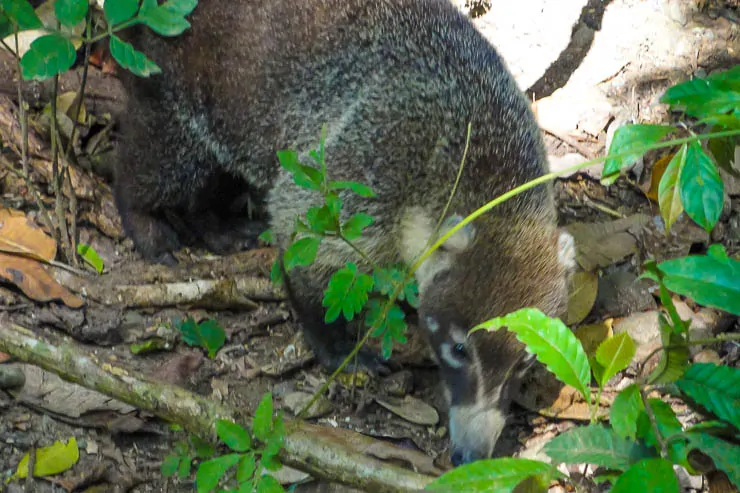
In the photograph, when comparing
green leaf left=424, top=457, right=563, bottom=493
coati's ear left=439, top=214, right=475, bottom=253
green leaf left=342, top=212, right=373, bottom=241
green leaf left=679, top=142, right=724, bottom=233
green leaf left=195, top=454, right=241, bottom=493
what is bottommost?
green leaf left=195, top=454, right=241, bottom=493

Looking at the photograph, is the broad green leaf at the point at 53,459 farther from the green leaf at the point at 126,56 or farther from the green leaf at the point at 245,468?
the green leaf at the point at 126,56

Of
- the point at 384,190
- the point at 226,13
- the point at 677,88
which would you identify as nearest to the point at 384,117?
the point at 384,190

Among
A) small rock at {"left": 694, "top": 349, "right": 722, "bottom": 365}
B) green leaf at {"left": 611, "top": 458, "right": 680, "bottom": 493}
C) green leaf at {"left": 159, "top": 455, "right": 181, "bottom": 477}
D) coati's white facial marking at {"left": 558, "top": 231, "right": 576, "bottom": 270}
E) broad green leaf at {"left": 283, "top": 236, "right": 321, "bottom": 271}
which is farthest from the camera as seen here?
small rock at {"left": 694, "top": 349, "right": 722, "bottom": 365}

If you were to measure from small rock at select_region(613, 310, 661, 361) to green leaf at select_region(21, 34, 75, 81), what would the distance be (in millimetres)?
2809

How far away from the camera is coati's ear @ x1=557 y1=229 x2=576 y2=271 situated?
3.57 m

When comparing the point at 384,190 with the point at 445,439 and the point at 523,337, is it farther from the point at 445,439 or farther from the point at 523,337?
the point at 523,337

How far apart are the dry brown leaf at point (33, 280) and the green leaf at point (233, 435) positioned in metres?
1.65

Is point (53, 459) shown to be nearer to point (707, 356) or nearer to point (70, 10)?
point (70, 10)

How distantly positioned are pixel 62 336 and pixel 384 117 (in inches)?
71.1

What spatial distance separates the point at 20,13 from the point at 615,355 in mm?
2529

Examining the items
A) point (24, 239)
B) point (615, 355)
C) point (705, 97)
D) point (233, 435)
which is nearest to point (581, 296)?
point (615, 355)

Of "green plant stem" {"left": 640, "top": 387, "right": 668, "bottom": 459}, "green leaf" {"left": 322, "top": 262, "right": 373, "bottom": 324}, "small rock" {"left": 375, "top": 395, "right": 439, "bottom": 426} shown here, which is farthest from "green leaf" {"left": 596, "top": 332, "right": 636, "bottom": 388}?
"small rock" {"left": 375, "top": 395, "right": 439, "bottom": 426}

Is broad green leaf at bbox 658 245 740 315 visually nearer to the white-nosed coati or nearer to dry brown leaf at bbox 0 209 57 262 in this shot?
the white-nosed coati

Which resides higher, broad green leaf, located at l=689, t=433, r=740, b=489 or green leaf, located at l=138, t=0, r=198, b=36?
green leaf, located at l=138, t=0, r=198, b=36
